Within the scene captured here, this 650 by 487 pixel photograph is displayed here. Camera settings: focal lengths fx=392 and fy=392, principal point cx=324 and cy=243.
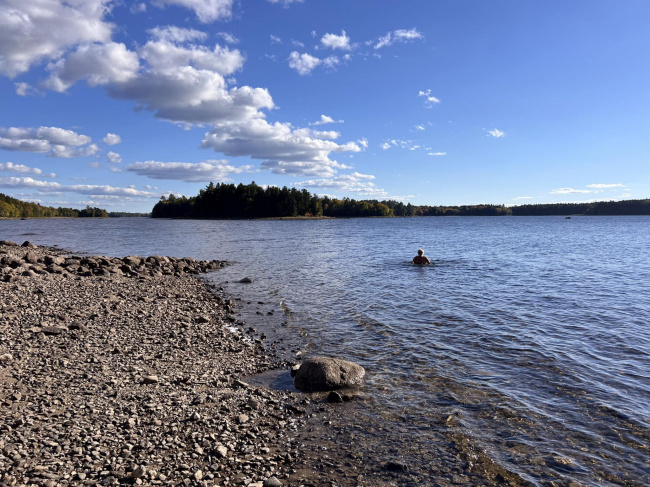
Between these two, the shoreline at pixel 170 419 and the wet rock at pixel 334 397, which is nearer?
the shoreline at pixel 170 419

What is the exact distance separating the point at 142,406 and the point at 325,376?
498 cm

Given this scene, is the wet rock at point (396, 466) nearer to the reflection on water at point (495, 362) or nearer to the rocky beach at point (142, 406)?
the reflection on water at point (495, 362)

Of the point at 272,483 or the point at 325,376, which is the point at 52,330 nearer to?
the point at 325,376

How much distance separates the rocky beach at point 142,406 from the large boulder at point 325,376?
615 mm

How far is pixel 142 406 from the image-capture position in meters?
9.62

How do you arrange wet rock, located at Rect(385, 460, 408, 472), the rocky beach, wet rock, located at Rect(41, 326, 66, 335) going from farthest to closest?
wet rock, located at Rect(41, 326, 66, 335), wet rock, located at Rect(385, 460, 408, 472), the rocky beach

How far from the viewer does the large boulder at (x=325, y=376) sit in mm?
11703

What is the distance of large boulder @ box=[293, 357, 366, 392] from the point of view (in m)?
11.7

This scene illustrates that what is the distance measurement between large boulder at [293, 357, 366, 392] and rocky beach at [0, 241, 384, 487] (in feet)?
2.02

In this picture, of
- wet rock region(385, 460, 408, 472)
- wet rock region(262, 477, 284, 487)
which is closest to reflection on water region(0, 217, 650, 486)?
wet rock region(385, 460, 408, 472)

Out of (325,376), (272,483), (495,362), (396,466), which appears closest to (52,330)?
A: (325,376)

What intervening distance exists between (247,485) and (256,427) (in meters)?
2.12

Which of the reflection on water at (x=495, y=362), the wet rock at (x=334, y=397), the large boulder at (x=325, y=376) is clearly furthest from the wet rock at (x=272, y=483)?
the large boulder at (x=325, y=376)

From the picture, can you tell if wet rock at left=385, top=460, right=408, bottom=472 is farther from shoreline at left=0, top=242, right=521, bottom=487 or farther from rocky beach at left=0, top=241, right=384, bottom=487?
rocky beach at left=0, top=241, right=384, bottom=487
